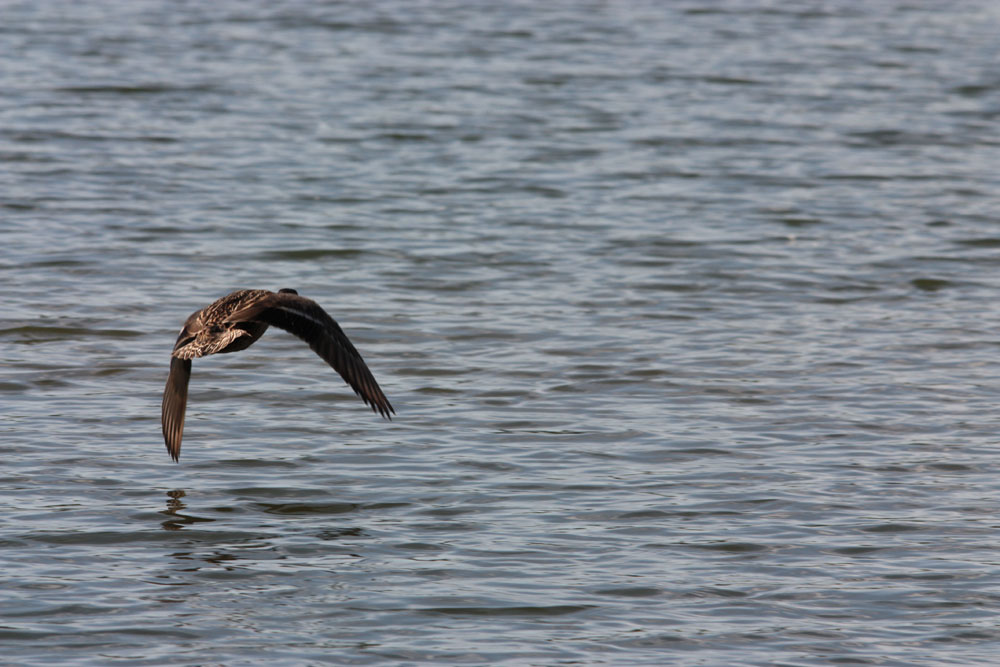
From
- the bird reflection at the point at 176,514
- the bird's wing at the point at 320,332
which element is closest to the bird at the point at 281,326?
the bird's wing at the point at 320,332

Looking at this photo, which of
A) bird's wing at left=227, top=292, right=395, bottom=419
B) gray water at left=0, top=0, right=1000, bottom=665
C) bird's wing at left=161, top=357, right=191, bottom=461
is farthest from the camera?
bird's wing at left=161, top=357, right=191, bottom=461

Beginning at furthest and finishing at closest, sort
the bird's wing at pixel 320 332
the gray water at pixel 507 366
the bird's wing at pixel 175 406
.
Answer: the bird's wing at pixel 175 406, the bird's wing at pixel 320 332, the gray water at pixel 507 366

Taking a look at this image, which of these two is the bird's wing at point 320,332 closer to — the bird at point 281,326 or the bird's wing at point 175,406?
the bird at point 281,326

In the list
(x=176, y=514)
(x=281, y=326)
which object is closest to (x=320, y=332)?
(x=281, y=326)

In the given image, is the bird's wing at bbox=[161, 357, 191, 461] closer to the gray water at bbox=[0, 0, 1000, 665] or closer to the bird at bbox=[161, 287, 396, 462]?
the gray water at bbox=[0, 0, 1000, 665]

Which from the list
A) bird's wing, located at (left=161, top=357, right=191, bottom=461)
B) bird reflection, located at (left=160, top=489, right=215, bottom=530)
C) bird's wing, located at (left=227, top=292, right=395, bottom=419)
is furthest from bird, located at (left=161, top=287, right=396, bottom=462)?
bird reflection, located at (left=160, top=489, right=215, bottom=530)

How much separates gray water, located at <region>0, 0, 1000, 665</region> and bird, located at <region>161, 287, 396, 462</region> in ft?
2.22

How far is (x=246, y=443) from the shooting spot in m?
8.24

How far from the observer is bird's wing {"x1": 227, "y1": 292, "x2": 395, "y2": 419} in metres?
6.99

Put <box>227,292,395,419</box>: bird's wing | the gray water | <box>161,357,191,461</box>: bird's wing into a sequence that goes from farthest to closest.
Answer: <box>161,357,191,461</box>: bird's wing → <box>227,292,395,419</box>: bird's wing → the gray water

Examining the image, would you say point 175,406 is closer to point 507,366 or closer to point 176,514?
point 176,514

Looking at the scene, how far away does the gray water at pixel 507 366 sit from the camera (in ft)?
20.7

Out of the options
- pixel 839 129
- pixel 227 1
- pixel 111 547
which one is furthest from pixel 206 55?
pixel 111 547

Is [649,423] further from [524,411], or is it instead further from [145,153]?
[145,153]
